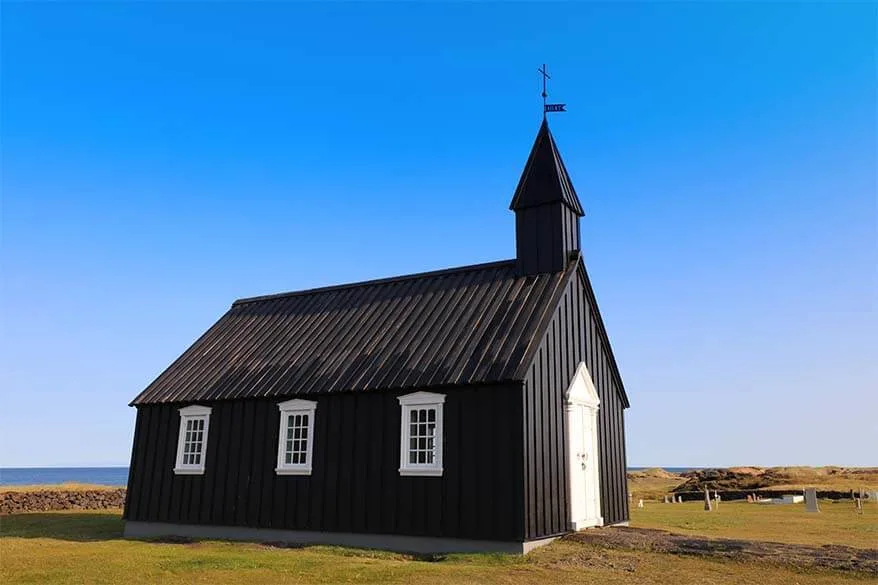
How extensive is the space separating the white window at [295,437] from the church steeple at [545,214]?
24.5ft

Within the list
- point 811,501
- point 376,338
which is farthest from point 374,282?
point 811,501

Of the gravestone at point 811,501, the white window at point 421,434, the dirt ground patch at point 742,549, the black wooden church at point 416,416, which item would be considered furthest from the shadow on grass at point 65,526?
the gravestone at point 811,501

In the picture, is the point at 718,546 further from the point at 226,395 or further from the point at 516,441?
the point at 226,395

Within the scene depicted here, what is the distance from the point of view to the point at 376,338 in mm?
19797

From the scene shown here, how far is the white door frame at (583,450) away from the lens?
1719 cm

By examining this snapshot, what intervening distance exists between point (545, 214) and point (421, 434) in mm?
7554

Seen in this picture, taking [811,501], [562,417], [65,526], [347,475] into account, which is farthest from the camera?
[811,501]

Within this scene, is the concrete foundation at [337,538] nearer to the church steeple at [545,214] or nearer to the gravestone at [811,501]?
the church steeple at [545,214]

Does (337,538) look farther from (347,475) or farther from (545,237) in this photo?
(545,237)

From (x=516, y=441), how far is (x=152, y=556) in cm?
876

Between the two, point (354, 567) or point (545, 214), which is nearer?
point (354, 567)

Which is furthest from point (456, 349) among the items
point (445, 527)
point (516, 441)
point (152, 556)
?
point (152, 556)

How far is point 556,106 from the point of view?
21297 millimetres

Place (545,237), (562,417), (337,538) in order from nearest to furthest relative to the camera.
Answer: (562,417)
(337,538)
(545,237)
